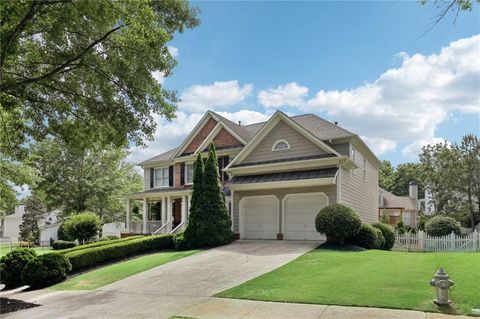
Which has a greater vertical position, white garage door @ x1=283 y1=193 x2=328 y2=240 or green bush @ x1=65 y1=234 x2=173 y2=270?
white garage door @ x1=283 y1=193 x2=328 y2=240

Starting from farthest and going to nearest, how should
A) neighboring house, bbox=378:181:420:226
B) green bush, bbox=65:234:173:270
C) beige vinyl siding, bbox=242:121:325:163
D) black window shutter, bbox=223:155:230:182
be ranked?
neighboring house, bbox=378:181:420:226
black window shutter, bbox=223:155:230:182
beige vinyl siding, bbox=242:121:325:163
green bush, bbox=65:234:173:270

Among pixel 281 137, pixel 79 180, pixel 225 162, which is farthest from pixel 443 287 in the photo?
pixel 79 180

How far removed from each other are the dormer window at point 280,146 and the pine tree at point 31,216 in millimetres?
31577

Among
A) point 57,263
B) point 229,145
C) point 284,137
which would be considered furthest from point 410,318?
point 229,145

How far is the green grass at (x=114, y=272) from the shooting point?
14273 millimetres

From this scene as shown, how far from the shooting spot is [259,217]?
2322 cm

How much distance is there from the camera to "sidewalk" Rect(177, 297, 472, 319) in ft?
25.5

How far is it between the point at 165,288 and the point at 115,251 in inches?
306

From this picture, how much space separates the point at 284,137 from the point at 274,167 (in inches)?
71.6

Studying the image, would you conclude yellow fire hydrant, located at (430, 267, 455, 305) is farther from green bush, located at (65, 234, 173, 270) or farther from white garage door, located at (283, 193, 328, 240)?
green bush, located at (65, 234, 173, 270)

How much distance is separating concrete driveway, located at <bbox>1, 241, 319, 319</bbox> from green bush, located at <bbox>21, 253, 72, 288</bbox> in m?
1.11

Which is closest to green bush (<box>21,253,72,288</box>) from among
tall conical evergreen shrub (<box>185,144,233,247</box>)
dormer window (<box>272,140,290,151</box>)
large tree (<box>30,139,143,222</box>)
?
tall conical evergreen shrub (<box>185,144,233,247</box>)

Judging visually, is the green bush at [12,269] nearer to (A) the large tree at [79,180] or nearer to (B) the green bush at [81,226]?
(B) the green bush at [81,226]

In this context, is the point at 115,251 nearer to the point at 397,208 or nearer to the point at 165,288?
the point at 165,288
